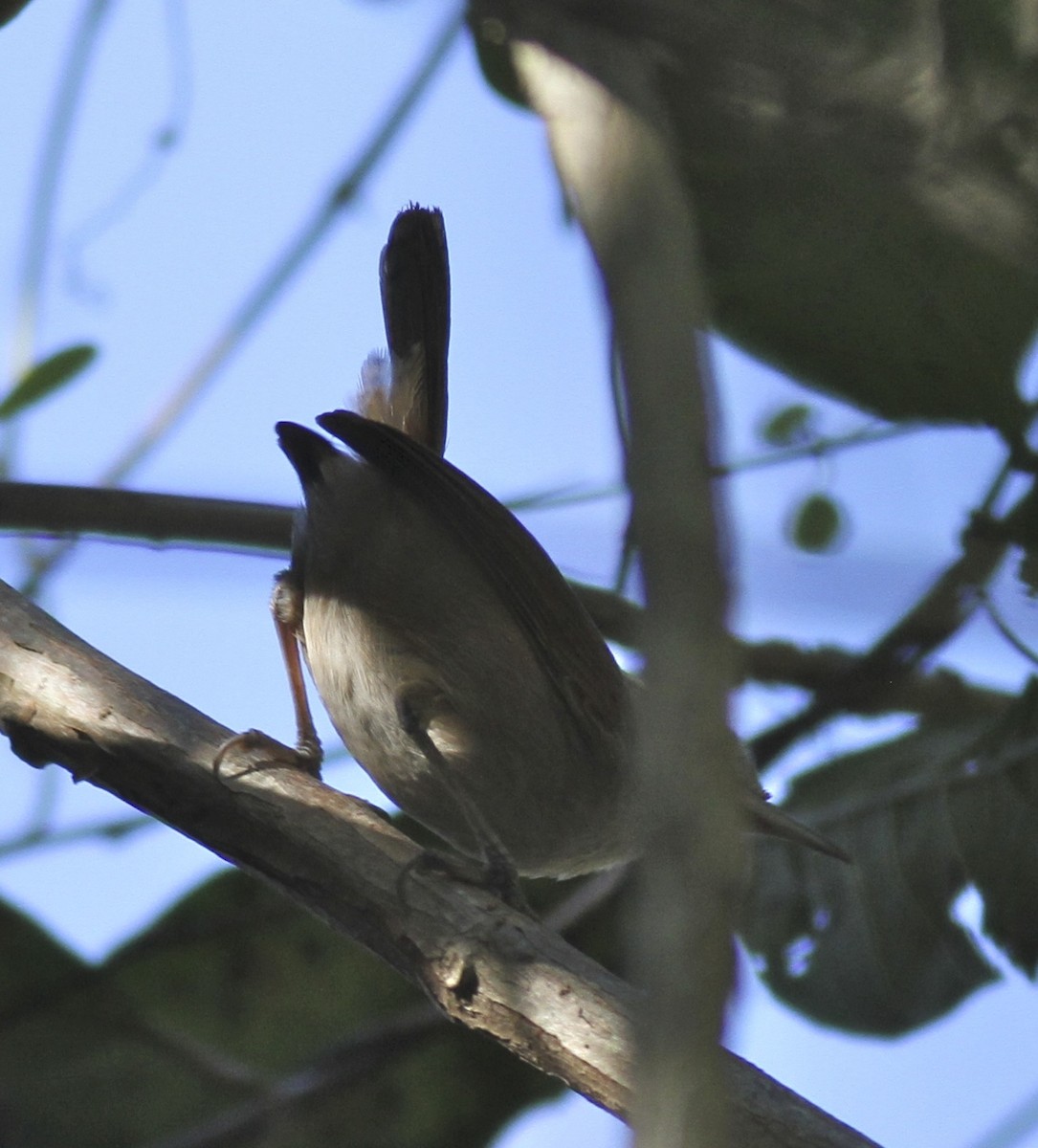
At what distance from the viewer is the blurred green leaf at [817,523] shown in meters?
3.79

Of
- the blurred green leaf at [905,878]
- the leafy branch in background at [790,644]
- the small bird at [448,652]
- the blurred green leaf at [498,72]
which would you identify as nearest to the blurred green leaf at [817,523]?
the leafy branch in background at [790,644]

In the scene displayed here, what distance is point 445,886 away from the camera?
7.77ft

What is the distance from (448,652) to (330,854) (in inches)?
29.7

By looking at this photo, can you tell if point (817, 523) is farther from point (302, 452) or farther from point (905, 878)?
point (302, 452)

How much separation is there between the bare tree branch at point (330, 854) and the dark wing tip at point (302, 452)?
0.74 meters

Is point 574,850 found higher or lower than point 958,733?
lower

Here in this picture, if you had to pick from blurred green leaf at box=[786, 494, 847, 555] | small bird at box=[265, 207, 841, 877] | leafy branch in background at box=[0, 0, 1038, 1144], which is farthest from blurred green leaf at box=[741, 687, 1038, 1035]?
small bird at box=[265, 207, 841, 877]

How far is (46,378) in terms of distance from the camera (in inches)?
143

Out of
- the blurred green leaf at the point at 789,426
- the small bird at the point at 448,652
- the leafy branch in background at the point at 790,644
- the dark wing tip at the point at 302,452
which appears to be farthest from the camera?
the blurred green leaf at the point at 789,426

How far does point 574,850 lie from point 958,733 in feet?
5.05

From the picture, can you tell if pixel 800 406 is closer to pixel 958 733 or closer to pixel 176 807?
pixel 958 733

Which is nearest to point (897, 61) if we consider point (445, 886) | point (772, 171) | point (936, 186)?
point (936, 186)

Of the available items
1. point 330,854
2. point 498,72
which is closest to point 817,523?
point 498,72

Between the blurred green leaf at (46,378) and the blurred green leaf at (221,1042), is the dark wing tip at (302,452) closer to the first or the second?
the blurred green leaf at (46,378)
